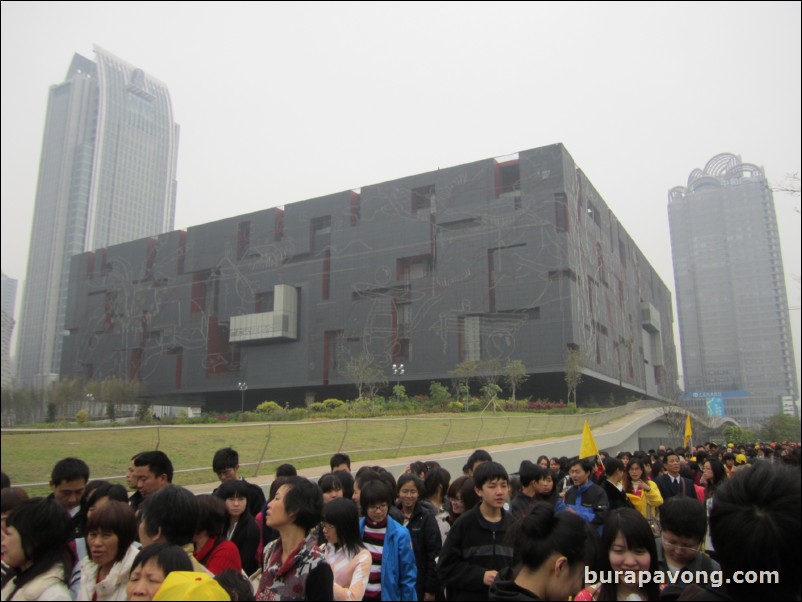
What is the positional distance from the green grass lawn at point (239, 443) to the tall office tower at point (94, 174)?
48.2 metres

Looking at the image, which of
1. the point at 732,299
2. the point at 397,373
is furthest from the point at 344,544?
the point at 732,299

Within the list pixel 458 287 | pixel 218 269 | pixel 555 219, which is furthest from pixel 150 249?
pixel 555 219

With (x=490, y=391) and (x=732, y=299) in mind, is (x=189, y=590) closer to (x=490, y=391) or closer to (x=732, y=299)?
(x=490, y=391)

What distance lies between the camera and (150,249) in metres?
57.6

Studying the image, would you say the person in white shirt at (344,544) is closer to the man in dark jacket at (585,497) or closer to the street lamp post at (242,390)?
the man in dark jacket at (585,497)

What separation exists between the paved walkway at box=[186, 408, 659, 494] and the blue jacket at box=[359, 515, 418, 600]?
21.3ft

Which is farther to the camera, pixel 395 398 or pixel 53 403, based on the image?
pixel 395 398

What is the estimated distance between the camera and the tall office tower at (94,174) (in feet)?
214

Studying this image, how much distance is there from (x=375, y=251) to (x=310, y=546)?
4400 cm

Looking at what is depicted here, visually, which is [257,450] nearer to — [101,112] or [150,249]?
[150,249]

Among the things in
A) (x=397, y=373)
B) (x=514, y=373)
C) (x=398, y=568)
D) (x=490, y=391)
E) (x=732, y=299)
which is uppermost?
(x=732, y=299)

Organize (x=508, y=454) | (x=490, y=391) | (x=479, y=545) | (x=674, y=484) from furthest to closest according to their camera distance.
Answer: (x=490, y=391) → (x=508, y=454) → (x=674, y=484) → (x=479, y=545)

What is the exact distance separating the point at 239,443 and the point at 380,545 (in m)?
7.63

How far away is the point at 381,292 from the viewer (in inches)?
1810
